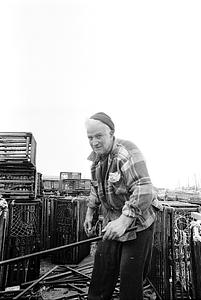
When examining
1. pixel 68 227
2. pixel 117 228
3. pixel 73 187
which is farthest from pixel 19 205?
Answer: pixel 73 187

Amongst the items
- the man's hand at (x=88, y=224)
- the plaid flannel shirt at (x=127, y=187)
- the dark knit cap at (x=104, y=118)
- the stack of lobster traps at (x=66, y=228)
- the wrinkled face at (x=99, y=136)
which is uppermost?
the dark knit cap at (x=104, y=118)

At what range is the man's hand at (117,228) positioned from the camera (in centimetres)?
179

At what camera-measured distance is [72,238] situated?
521cm

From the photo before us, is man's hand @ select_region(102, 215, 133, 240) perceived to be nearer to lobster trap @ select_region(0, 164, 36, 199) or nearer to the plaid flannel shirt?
the plaid flannel shirt

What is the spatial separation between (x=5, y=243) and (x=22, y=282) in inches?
27.4

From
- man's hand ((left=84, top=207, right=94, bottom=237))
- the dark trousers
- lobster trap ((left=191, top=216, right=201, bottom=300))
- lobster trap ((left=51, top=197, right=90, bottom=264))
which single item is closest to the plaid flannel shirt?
the dark trousers

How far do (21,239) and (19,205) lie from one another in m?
0.50

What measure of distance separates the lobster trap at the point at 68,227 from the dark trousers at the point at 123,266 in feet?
10.2

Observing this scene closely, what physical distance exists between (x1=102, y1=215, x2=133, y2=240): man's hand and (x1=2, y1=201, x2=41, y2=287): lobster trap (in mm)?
2047

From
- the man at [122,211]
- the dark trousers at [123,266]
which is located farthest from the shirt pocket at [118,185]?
the dark trousers at [123,266]

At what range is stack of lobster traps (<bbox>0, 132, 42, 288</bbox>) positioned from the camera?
3.48 metres

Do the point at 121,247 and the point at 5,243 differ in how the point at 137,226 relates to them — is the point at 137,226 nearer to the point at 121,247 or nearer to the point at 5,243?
the point at 121,247

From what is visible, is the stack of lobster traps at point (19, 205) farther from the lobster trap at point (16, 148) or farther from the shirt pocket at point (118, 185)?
the shirt pocket at point (118, 185)

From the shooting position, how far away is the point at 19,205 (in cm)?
360
